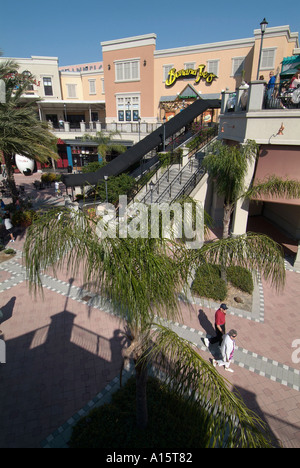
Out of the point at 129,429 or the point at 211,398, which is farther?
the point at 129,429

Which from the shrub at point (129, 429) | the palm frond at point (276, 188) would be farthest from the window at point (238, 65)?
the shrub at point (129, 429)

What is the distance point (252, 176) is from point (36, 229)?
9.65 meters

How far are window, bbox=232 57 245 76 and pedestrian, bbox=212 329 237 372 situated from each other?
2240cm

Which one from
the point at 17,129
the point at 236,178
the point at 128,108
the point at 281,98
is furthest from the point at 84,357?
the point at 128,108

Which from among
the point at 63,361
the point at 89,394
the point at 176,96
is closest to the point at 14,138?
the point at 63,361

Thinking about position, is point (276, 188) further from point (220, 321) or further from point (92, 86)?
point (92, 86)

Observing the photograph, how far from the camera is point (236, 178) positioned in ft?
31.7

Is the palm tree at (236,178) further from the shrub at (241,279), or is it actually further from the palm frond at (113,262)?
the palm frond at (113,262)

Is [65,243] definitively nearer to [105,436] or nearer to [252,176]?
[105,436]

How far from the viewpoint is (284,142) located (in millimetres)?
10273

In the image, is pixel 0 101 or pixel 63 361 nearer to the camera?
pixel 63 361

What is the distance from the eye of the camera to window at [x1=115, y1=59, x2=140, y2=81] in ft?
84.1

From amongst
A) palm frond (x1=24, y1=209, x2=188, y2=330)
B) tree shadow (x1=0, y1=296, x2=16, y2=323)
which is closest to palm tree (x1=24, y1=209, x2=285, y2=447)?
palm frond (x1=24, y1=209, x2=188, y2=330)

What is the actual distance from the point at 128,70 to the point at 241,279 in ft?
79.1
